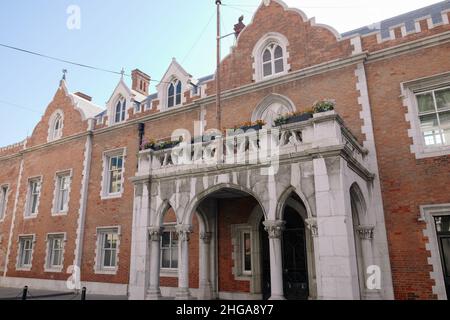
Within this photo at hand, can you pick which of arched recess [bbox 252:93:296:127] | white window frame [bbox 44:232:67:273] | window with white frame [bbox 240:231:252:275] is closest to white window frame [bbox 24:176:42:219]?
white window frame [bbox 44:232:67:273]

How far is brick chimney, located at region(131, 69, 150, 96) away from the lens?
935 inches

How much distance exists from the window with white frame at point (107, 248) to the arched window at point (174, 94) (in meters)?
6.44

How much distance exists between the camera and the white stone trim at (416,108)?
1012 cm

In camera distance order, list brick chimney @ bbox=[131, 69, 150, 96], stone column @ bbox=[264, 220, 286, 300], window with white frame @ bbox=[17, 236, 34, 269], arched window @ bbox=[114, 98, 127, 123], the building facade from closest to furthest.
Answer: stone column @ bbox=[264, 220, 286, 300] < the building facade < arched window @ bbox=[114, 98, 127, 123] < window with white frame @ bbox=[17, 236, 34, 269] < brick chimney @ bbox=[131, 69, 150, 96]

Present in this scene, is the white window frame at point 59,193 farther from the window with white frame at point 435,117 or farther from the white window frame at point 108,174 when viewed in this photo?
the window with white frame at point 435,117

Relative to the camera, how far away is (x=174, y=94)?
649 inches

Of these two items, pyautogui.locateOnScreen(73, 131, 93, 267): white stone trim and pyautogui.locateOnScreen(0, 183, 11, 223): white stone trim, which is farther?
pyautogui.locateOnScreen(0, 183, 11, 223): white stone trim

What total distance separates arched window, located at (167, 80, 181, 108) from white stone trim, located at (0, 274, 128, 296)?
843cm

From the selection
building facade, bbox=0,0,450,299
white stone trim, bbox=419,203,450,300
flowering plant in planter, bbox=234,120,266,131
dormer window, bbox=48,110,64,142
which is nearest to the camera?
building facade, bbox=0,0,450,299

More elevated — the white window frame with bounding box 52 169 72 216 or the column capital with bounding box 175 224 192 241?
the white window frame with bounding box 52 169 72 216

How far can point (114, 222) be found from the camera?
16.2 metres

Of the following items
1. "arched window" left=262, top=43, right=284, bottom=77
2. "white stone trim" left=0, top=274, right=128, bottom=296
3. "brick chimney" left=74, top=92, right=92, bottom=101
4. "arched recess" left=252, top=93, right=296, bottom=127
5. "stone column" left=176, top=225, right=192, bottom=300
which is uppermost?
"brick chimney" left=74, top=92, right=92, bottom=101

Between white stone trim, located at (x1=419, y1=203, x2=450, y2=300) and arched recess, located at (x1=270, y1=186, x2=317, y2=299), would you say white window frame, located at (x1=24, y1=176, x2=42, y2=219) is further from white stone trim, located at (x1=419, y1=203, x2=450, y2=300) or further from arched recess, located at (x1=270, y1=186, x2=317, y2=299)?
white stone trim, located at (x1=419, y1=203, x2=450, y2=300)
